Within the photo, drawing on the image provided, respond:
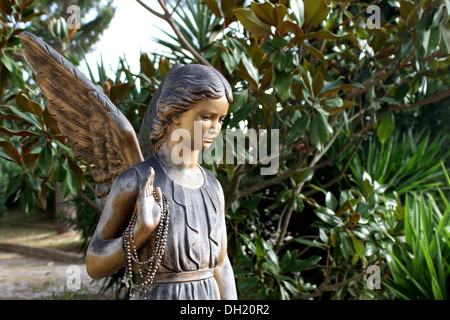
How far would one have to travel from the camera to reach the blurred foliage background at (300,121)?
2396mm

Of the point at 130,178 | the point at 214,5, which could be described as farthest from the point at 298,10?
the point at 130,178

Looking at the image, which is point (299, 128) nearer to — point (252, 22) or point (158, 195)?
point (252, 22)

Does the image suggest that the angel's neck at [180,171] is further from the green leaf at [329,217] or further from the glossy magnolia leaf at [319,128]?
the green leaf at [329,217]

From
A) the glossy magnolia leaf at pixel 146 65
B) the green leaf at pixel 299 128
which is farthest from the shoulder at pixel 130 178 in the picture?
the glossy magnolia leaf at pixel 146 65

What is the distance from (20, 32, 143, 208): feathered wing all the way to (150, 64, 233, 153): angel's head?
0.15m

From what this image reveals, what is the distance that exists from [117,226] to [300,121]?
1.37m

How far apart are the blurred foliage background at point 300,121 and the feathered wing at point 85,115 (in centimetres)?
88

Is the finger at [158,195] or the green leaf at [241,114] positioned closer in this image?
the finger at [158,195]

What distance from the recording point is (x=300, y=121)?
97.3 inches

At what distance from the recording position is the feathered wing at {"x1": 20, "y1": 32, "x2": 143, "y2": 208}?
4.73 feet
